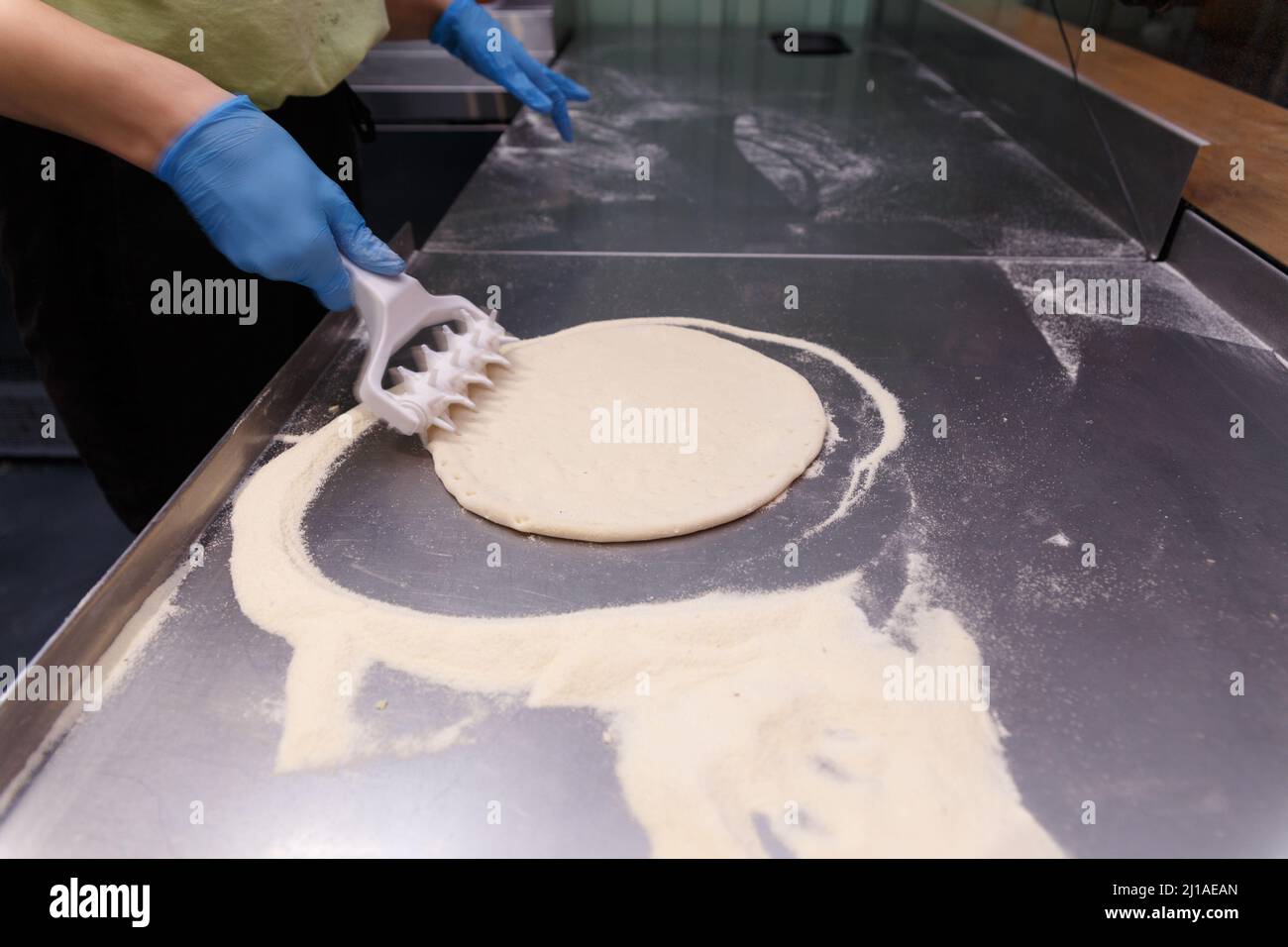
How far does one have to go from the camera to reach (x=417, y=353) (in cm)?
124

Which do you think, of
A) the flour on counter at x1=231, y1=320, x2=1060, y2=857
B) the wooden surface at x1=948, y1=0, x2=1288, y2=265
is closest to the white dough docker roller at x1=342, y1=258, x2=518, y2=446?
the flour on counter at x1=231, y1=320, x2=1060, y2=857

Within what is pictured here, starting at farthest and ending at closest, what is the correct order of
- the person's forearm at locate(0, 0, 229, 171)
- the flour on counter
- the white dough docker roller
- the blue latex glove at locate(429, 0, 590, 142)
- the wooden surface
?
the blue latex glove at locate(429, 0, 590, 142)
the wooden surface
the white dough docker roller
the person's forearm at locate(0, 0, 229, 171)
the flour on counter

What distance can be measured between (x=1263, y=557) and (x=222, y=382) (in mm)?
1701

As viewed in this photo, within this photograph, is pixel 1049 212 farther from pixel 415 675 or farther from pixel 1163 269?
pixel 415 675

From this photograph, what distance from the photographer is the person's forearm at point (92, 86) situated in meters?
1.01

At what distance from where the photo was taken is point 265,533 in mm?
998

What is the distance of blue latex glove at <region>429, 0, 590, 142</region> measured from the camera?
1.85 m

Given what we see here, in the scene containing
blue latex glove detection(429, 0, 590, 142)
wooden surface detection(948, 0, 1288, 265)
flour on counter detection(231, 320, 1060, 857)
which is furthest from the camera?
blue latex glove detection(429, 0, 590, 142)

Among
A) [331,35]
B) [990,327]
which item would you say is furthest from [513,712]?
[331,35]

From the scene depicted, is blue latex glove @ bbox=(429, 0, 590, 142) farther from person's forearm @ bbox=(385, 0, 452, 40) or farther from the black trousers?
the black trousers

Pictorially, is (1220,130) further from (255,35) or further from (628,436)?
(255,35)

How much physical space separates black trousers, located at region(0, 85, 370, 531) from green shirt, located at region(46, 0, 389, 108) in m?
0.21

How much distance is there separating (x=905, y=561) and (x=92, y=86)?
1.13 metres

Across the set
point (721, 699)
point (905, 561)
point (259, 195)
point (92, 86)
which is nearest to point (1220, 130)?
point (905, 561)
